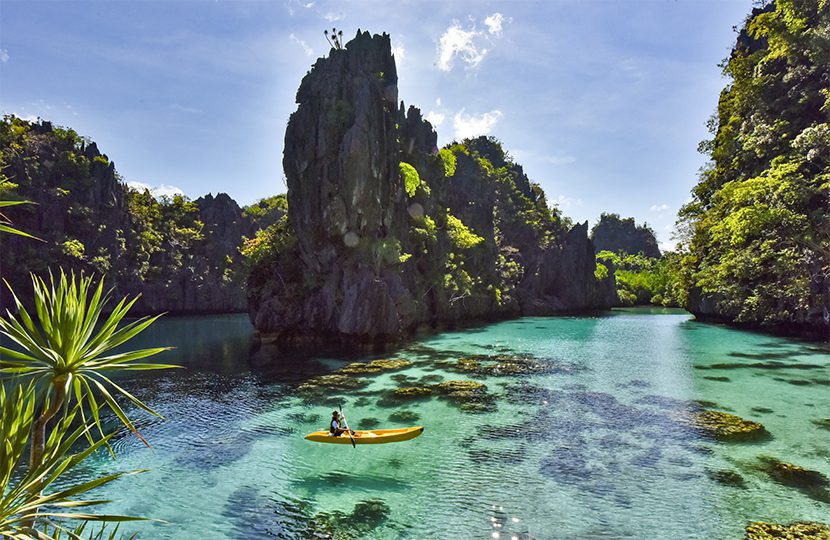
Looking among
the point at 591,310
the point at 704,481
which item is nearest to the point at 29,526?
the point at 704,481

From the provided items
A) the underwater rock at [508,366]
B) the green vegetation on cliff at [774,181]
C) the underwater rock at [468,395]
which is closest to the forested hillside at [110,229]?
the underwater rock at [508,366]

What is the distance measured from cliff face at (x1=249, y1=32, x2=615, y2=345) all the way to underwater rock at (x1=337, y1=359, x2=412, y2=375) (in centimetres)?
719

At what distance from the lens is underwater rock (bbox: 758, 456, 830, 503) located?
11.6 m

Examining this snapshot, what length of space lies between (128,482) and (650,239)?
16139 centimetres

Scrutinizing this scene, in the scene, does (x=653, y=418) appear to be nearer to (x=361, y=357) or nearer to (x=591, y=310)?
(x=361, y=357)

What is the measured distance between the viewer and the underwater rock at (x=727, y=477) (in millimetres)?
12277


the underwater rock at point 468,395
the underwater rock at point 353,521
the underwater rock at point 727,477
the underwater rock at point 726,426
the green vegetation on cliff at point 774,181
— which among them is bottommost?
the underwater rock at point 353,521

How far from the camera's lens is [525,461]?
14.1 m

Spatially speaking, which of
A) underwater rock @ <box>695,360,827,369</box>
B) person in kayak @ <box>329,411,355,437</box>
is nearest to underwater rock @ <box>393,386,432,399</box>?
person in kayak @ <box>329,411,355,437</box>

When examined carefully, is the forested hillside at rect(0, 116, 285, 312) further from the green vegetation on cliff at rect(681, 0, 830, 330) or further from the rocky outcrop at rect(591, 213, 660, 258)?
the rocky outcrop at rect(591, 213, 660, 258)

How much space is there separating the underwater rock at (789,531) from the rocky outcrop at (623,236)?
143689 millimetres

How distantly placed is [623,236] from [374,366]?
146m

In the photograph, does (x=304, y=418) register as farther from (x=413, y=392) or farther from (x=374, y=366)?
(x=374, y=366)

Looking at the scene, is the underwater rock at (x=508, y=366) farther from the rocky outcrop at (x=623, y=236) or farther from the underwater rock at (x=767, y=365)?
the rocky outcrop at (x=623, y=236)
